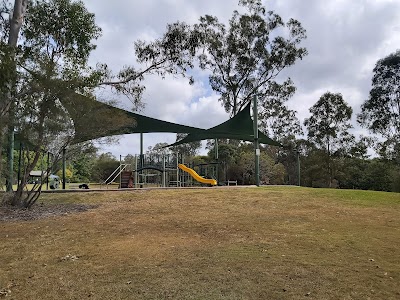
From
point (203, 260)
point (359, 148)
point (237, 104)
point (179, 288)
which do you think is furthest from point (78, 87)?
point (359, 148)

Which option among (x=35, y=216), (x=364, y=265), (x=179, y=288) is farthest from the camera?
(x=35, y=216)

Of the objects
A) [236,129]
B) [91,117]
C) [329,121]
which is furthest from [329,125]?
[91,117]

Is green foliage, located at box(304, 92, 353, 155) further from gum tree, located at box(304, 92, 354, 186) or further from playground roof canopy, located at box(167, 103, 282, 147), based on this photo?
playground roof canopy, located at box(167, 103, 282, 147)

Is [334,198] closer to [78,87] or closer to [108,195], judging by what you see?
[108,195]

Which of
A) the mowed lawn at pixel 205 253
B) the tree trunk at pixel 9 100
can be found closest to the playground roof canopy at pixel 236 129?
the mowed lawn at pixel 205 253

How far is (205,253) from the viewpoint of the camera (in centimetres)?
468

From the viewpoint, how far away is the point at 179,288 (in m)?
3.51

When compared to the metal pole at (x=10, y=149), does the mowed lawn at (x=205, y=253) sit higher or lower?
lower

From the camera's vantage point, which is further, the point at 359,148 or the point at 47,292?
the point at 359,148

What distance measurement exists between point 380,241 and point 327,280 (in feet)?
6.76

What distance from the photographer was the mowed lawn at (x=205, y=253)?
11.5 ft

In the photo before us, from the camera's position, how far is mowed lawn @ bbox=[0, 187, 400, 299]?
352cm

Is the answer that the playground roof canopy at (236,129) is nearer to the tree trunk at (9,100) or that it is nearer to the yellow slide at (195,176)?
the yellow slide at (195,176)

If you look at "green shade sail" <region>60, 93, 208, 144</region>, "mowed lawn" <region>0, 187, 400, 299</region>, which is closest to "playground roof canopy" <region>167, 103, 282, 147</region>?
"green shade sail" <region>60, 93, 208, 144</region>
